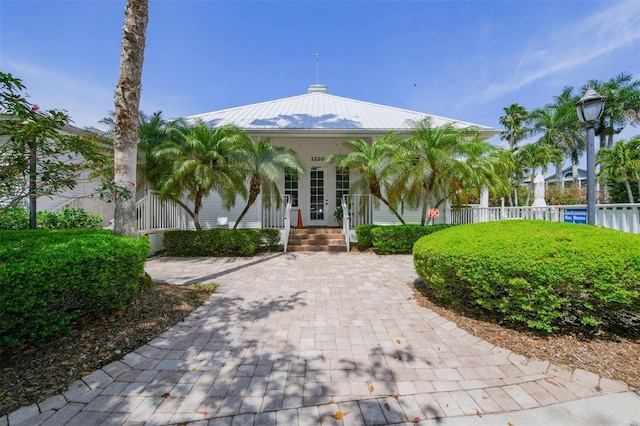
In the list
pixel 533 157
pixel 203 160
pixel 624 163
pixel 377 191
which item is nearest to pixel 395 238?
pixel 377 191

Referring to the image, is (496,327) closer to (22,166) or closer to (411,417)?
(411,417)

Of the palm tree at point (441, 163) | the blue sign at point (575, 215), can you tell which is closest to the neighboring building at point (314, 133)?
the palm tree at point (441, 163)

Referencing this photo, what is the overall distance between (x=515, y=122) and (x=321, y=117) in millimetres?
25844

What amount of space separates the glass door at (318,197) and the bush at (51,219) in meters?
7.33

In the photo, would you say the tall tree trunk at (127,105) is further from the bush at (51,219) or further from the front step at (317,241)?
the front step at (317,241)

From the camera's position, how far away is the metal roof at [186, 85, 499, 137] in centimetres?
964

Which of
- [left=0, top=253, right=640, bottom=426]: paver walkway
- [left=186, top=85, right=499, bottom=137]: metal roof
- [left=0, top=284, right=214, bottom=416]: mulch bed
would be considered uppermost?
[left=186, top=85, right=499, bottom=137]: metal roof

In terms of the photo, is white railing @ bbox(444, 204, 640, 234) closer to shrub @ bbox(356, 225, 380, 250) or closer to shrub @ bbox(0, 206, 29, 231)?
shrub @ bbox(356, 225, 380, 250)

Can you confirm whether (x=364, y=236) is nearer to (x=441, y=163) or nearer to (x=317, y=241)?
(x=317, y=241)

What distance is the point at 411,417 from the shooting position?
6.40ft

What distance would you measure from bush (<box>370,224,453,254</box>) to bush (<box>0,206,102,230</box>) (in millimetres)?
8567

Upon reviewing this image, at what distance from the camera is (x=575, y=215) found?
624 cm

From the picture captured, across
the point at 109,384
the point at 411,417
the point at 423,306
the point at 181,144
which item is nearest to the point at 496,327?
the point at 423,306

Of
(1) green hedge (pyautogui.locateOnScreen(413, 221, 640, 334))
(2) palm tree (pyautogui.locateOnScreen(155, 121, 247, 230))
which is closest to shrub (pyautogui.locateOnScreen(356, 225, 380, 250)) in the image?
(2) palm tree (pyautogui.locateOnScreen(155, 121, 247, 230))
